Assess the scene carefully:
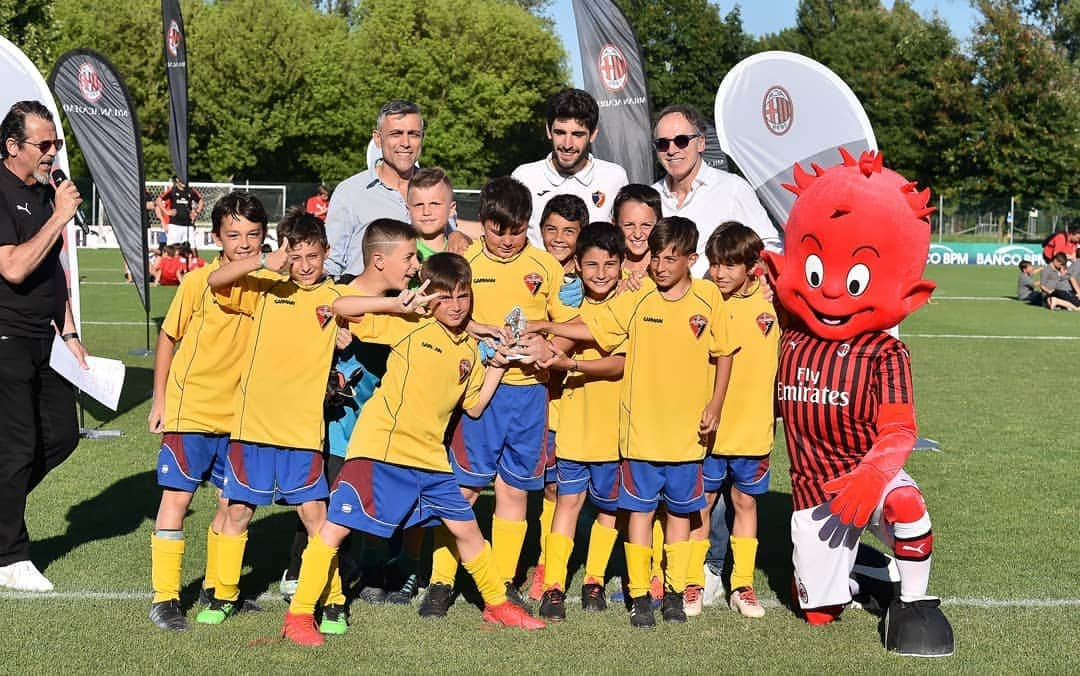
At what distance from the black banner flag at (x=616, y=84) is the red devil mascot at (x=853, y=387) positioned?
4.38 meters

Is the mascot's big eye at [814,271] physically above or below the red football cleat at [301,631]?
above

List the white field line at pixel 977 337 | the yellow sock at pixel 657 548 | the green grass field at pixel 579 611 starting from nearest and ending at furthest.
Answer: the green grass field at pixel 579 611
the yellow sock at pixel 657 548
the white field line at pixel 977 337

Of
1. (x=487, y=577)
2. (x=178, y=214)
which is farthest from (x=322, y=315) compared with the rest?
(x=178, y=214)

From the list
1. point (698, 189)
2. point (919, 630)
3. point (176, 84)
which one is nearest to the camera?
point (919, 630)

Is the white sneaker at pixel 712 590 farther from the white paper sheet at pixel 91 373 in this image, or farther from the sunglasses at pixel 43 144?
the sunglasses at pixel 43 144

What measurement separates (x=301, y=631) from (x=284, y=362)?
3.84 ft

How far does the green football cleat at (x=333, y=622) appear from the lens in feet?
18.5

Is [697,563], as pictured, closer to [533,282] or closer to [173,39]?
[533,282]

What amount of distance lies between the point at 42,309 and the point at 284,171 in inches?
2186

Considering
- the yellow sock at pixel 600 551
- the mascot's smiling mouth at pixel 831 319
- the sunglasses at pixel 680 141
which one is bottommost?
the yellow sock at pixel 600 551

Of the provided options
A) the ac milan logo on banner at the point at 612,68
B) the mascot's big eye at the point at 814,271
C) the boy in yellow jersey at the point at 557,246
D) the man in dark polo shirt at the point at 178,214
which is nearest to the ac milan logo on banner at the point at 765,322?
the mascot's big eye at the point at 814,271

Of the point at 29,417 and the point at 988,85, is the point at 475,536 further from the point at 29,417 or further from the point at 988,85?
the point at 988,85

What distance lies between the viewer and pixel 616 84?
34.3 feet

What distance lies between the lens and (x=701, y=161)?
6.75 m
